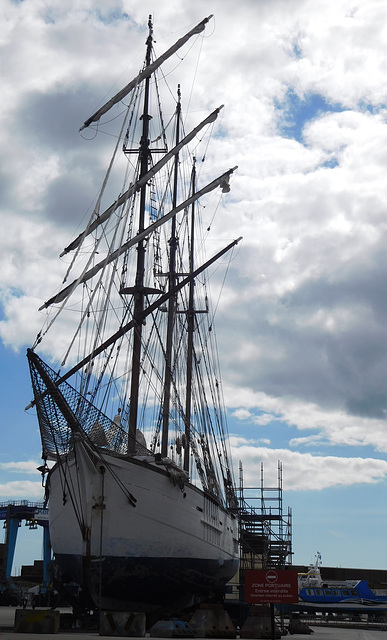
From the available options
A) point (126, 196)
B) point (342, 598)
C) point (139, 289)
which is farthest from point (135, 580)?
point (342, 598)

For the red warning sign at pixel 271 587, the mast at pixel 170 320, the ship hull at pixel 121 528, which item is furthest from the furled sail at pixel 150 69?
the red warning sign at pixel 271 587

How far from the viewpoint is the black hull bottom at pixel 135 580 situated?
27.5 metres

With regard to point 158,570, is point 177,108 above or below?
above

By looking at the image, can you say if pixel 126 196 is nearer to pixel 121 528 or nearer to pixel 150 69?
pixel 150 69

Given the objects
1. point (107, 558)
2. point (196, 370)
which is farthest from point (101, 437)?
point (196, 370)

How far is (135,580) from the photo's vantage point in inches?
1126

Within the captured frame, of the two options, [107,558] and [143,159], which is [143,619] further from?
[143,159]

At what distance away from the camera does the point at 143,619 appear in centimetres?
2164

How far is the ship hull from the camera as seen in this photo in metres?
27.9

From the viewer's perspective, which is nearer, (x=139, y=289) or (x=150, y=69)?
(x=139, y=289)

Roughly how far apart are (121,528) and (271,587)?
8662 millimetres

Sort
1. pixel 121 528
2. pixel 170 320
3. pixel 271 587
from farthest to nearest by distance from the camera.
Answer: pixel 170 320 → pixel 121 528 → pixel 271 587

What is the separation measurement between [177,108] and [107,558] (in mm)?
35615

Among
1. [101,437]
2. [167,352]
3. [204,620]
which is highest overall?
[167,352]
